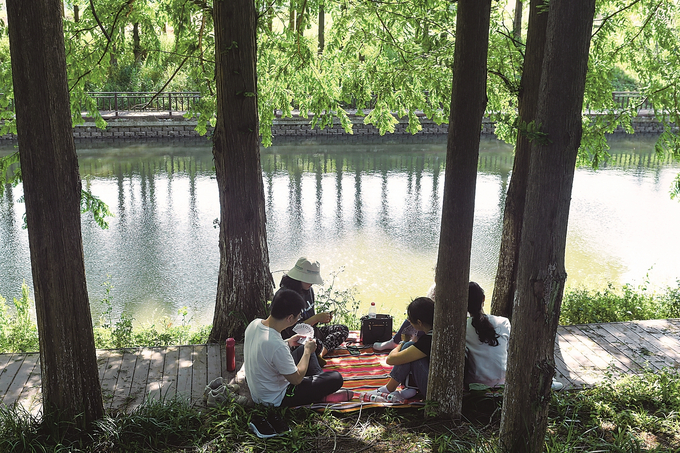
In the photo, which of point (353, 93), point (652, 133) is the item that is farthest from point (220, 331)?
point (652, 133)

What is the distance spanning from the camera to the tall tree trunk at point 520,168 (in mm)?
4852

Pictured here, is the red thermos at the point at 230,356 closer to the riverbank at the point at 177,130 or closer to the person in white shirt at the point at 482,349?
the person in white shirt at the point at 482,349

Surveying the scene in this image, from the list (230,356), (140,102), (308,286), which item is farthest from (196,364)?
(140,102)

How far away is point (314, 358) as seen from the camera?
3818 millimetres

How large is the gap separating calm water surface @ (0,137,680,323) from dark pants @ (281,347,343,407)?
3273mm

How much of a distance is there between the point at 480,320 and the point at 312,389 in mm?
1129

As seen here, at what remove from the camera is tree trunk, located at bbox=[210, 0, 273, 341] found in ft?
15.1

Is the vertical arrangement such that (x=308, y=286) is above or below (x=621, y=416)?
above

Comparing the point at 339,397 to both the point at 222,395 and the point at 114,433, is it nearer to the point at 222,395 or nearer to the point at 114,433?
the point at 222,395

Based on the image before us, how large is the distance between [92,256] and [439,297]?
7.52m

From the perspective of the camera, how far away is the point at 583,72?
2.33 metres

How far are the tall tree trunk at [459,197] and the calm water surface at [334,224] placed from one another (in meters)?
3.57

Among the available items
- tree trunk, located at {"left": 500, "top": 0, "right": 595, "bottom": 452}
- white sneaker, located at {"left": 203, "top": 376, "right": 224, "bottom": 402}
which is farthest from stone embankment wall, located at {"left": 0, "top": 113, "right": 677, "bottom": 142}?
tree trunk, located at {"left": 500, "top": 0, "right": 595, "bottom": 452}

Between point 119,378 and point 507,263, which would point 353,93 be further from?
point 119,378
